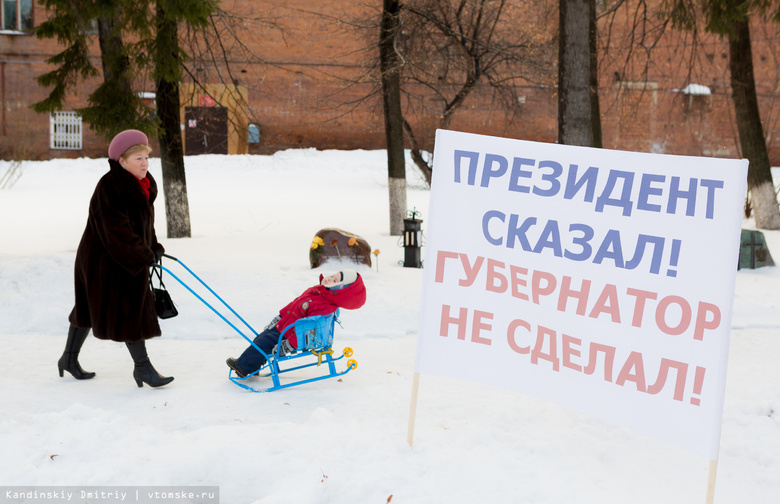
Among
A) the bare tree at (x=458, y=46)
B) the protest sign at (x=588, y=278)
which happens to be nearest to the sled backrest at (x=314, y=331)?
the protest sign at (x=588, y=278)

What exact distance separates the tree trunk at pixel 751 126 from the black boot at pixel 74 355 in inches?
516

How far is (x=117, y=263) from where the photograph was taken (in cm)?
489

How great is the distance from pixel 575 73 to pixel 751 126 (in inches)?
279

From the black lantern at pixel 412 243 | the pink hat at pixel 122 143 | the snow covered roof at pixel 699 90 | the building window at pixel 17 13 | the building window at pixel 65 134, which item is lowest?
the black lantern at pixel 412 243

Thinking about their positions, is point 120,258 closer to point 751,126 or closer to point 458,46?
point 458,46

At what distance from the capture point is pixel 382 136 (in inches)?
1143

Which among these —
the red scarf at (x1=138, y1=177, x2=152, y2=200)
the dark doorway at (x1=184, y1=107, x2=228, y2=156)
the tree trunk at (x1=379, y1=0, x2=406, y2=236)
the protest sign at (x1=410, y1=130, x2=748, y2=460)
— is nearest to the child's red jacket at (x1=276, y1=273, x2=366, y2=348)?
the protest sign at (x1=410, y1=130, x2=748, y2=460)

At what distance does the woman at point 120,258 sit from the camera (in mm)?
4785

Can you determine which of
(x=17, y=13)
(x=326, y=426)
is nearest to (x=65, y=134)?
(x=17, y=13)

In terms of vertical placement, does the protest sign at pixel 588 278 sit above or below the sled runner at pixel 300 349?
above

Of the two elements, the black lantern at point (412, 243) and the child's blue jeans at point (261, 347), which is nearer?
the child's blue jeans at point (261, 347)

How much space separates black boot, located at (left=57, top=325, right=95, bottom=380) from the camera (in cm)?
517

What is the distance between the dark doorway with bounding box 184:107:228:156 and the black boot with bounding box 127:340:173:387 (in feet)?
75.1

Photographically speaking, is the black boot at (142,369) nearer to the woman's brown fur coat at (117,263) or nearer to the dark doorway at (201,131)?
the woman's brown fur coat at (117,263)
